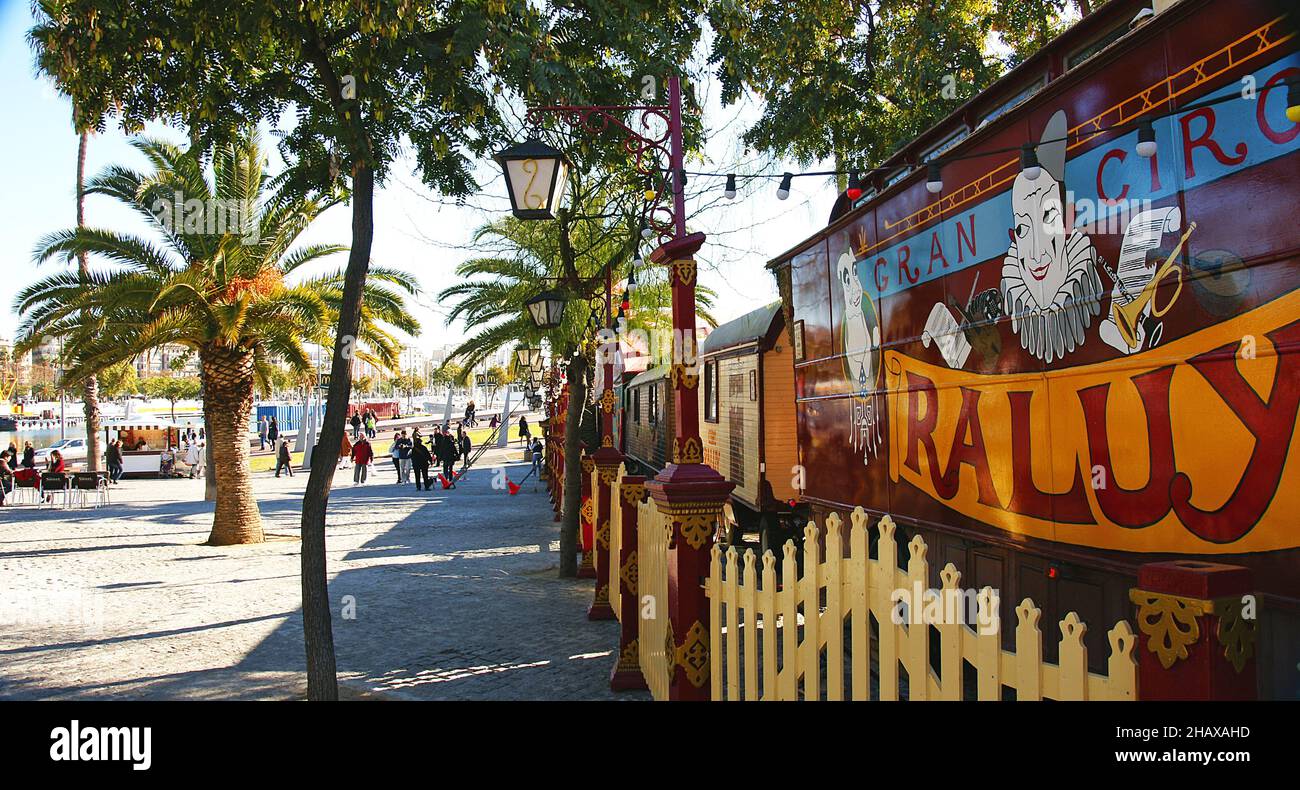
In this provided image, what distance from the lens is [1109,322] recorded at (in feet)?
15.2

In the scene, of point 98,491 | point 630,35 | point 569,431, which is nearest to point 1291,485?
point 630,35

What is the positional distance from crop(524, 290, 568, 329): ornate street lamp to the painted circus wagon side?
5.49 meters

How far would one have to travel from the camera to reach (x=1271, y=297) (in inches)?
145

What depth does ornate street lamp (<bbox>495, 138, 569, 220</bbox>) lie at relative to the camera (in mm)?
6848

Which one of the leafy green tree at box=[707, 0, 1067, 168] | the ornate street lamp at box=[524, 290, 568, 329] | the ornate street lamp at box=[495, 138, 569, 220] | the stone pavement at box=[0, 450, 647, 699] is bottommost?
the stone pavement at box=[0, 450, 647, 699]

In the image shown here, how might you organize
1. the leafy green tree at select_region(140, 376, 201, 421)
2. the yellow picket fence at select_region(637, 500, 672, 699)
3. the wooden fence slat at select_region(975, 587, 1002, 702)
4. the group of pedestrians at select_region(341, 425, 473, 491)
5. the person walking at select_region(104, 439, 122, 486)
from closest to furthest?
1. the wooden fence slat at select_region(975, 587, 1002, 702)
2. the yellow picket fence at select_region(637, 500, 672, 699)
3. the group of pedestrians at select_region(341, 425, 473, 491)
4. the person walking at select_region(104, 439, 122, 486)
5. the leafy green tree at select_region(140, 376, 201, 421)

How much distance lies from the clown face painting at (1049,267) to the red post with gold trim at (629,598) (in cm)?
314

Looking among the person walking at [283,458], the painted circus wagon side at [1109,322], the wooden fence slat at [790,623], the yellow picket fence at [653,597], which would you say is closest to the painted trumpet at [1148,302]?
the painted circus wagon side at [1109,322]

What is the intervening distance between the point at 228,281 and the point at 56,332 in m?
4.24

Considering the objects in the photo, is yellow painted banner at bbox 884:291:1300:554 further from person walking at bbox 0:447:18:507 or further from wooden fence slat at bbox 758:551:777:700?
person walking at bbox 0:447:18:507

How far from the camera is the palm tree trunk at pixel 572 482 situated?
11.5 meters

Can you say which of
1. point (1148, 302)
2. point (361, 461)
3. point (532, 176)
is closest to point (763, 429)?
point (532, 176)

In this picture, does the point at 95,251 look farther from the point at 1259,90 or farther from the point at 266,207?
the point at 1259,90

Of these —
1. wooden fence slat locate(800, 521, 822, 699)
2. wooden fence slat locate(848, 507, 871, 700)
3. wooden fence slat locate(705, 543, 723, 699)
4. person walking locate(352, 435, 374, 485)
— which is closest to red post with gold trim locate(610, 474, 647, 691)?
wooden fence slat locate(705, 543, 723, 699)
